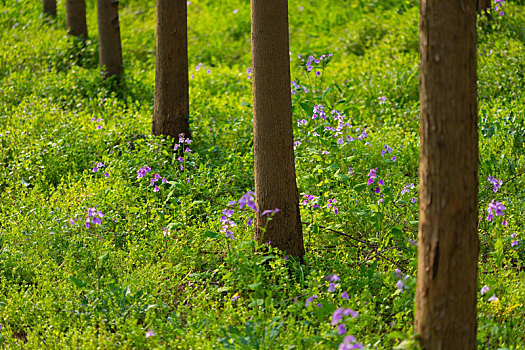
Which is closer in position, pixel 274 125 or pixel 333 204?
pixel 274 125

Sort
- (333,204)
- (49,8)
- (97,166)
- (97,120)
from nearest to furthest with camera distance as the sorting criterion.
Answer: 1. (333,204)
2. (97,166)
3. (97,120)
4. (49,8)

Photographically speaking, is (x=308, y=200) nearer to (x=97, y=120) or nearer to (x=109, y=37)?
(x=97, y=120)

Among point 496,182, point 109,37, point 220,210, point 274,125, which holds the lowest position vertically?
point 220,210

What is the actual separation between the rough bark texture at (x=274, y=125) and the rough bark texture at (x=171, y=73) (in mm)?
2123

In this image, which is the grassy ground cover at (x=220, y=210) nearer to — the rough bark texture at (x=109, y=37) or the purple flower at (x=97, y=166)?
the purple flower at (x=97, y=166)

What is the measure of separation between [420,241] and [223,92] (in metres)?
5.67

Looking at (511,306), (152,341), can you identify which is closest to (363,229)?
(511,306)

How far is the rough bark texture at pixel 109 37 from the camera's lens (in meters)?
7.79

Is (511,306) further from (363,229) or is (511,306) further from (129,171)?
(129,171)

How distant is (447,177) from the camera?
2.67 m

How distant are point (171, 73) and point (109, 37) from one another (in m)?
2.52

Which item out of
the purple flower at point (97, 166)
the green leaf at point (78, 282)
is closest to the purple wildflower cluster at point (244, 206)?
the green leaf at point (78, 282)

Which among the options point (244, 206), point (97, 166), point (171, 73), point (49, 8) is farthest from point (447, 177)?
point (49, 8)

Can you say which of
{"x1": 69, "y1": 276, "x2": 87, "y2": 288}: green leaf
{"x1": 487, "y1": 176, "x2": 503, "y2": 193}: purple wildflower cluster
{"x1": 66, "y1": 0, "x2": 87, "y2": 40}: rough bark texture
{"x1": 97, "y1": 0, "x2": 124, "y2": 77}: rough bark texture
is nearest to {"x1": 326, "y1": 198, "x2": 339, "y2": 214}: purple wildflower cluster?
{"x1": 487, "y1": 176, "x2": 503, "y2": 193}: purple wildflower cluster
